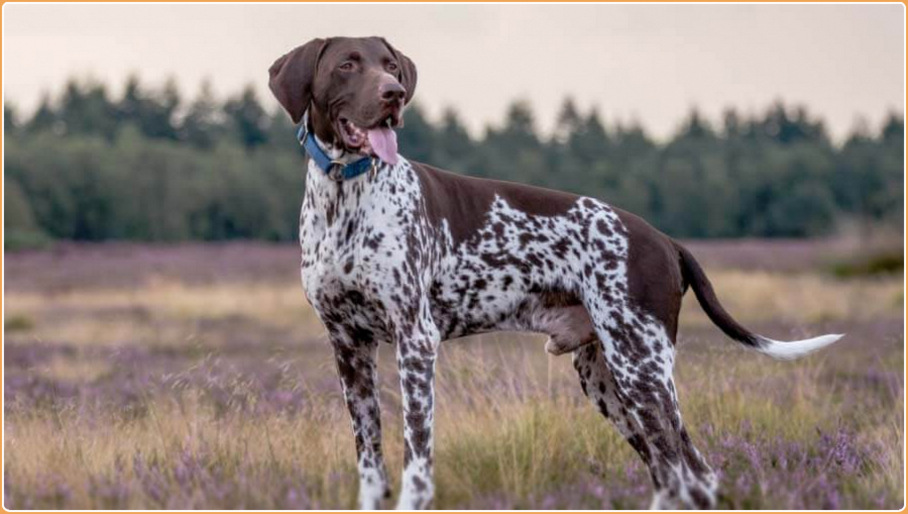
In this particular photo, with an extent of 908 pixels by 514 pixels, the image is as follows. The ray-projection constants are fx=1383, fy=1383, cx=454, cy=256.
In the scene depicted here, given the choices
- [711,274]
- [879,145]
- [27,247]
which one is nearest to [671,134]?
[879,145]

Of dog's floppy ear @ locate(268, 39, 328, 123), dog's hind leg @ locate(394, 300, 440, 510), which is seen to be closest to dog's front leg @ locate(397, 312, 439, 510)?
dog's hind leg @ locate(394, 300, 440, 510)

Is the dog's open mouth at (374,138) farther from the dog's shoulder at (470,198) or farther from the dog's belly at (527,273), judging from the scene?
the dog's belly at (527,273)

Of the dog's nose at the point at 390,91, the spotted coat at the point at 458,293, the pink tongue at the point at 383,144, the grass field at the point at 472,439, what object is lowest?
the grass field at the point at 472,439

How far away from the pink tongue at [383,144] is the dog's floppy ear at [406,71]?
0.91ft

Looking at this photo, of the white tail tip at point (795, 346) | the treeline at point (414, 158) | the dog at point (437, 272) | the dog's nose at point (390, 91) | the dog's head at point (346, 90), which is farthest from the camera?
the treeline at point (414, 158)

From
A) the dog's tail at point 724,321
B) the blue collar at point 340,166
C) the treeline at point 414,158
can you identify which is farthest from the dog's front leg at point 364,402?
the treeline at point 414,158

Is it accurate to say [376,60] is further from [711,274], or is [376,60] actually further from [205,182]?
→ [205,182]

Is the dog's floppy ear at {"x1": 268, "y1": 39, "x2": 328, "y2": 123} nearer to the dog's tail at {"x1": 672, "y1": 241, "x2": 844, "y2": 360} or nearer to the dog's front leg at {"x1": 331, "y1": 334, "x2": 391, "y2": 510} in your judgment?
the dog's front leg at {"x1": 331, "y1": 334, "x2": 391, "y2": 510}

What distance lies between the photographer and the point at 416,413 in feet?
19.9

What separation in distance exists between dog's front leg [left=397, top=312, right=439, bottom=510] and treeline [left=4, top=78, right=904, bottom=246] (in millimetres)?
37912

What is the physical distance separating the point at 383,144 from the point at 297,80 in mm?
517

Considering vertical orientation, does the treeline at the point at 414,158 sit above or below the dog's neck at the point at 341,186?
below

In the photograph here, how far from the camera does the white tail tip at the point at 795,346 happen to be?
6875mm

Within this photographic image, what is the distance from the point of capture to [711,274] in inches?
1156
